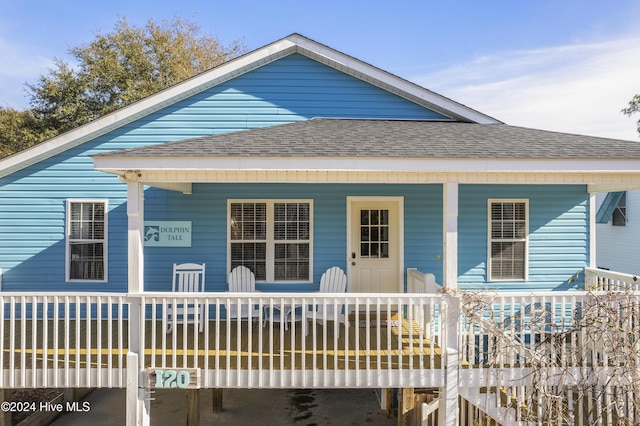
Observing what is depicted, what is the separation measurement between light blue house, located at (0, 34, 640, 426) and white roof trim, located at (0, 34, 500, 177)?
0.08 ft

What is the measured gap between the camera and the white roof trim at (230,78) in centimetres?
747

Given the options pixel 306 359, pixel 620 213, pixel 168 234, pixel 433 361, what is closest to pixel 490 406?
pixel 433 361

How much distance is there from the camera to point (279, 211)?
303 inches

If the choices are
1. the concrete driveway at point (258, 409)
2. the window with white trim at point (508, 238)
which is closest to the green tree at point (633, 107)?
the window with white trim at point (508, 238)

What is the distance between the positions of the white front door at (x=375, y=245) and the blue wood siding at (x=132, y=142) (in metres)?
0.53

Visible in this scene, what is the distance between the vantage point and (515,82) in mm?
17609

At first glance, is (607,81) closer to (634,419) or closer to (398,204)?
(398,204)

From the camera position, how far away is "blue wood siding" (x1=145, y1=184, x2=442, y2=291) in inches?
300

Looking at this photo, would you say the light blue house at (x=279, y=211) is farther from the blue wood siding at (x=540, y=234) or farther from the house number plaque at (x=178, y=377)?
the house number plaque at (x=178, y=377)

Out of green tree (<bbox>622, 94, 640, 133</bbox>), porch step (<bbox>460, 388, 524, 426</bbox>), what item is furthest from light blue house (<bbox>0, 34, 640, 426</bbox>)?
green tree (<bbox>622, 94, 640, 133</bbox>)

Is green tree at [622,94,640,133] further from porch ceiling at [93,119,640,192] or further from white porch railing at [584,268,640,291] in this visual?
porch ceiling at [93,119,640,192]

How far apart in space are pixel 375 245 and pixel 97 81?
18481mm

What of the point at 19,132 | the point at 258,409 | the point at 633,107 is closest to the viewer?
the point at 258,409

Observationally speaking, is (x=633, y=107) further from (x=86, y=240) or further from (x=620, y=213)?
(x=86, y=240)
